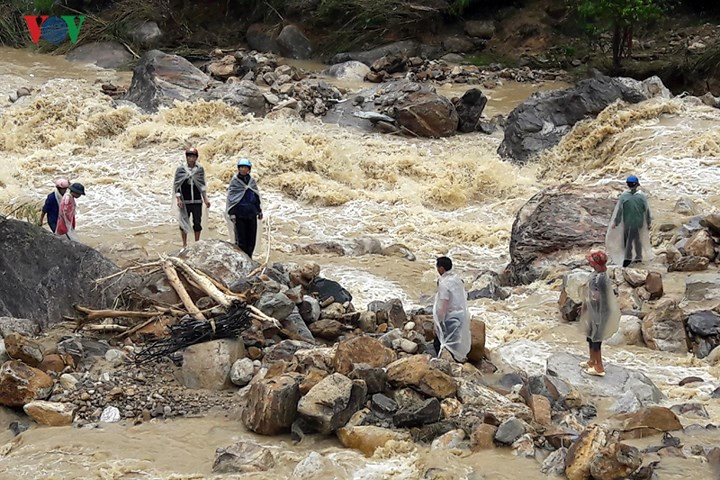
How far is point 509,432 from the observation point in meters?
4.99

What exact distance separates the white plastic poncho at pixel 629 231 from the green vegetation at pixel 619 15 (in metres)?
10.7

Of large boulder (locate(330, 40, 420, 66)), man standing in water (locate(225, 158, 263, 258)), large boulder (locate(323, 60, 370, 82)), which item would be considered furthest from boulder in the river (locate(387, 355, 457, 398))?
large boulder (locate(330, 40, 420, 66))

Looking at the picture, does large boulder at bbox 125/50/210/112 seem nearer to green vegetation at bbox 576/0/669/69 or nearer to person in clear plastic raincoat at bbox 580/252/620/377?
green vegetation at bbox 576/0/669/69

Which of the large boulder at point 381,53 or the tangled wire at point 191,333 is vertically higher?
the large boulder at point 381,53

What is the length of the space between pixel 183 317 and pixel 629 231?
4904mm

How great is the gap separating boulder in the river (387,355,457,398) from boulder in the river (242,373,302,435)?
0.61 m

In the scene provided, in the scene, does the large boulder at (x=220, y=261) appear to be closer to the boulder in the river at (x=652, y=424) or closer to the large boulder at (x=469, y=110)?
the boulder in the river at (x=652, y=424)

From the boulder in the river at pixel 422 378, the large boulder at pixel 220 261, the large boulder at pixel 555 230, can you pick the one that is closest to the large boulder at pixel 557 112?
the large boulder at pixel 555 230

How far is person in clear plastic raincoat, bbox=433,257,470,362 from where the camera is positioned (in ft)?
21.4

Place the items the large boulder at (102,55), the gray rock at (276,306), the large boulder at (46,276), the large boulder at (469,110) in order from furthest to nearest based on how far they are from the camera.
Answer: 1. the large boulder at (102,55)
2. the large boulder at (469,110)
3. the gray rock at (276,306)
4. the large boulder at (46,276)

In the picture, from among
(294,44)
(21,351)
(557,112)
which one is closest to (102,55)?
(294,44)

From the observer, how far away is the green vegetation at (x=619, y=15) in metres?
18.7

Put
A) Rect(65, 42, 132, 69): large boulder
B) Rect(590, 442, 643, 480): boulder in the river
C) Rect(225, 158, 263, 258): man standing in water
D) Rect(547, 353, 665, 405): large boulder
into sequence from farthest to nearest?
Rect(65, 42, 132, 69): large boulder → Rect(225, 158, 263, 258): man standing in water → Rect(547, 353, 665, 405): large boulder → Rect(590, 442, 643, 480): boulder in the river

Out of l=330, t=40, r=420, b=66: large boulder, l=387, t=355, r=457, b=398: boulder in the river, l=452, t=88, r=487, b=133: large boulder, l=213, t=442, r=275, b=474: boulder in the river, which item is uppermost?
l=330, t=40, r=420, b=66: large boulder
